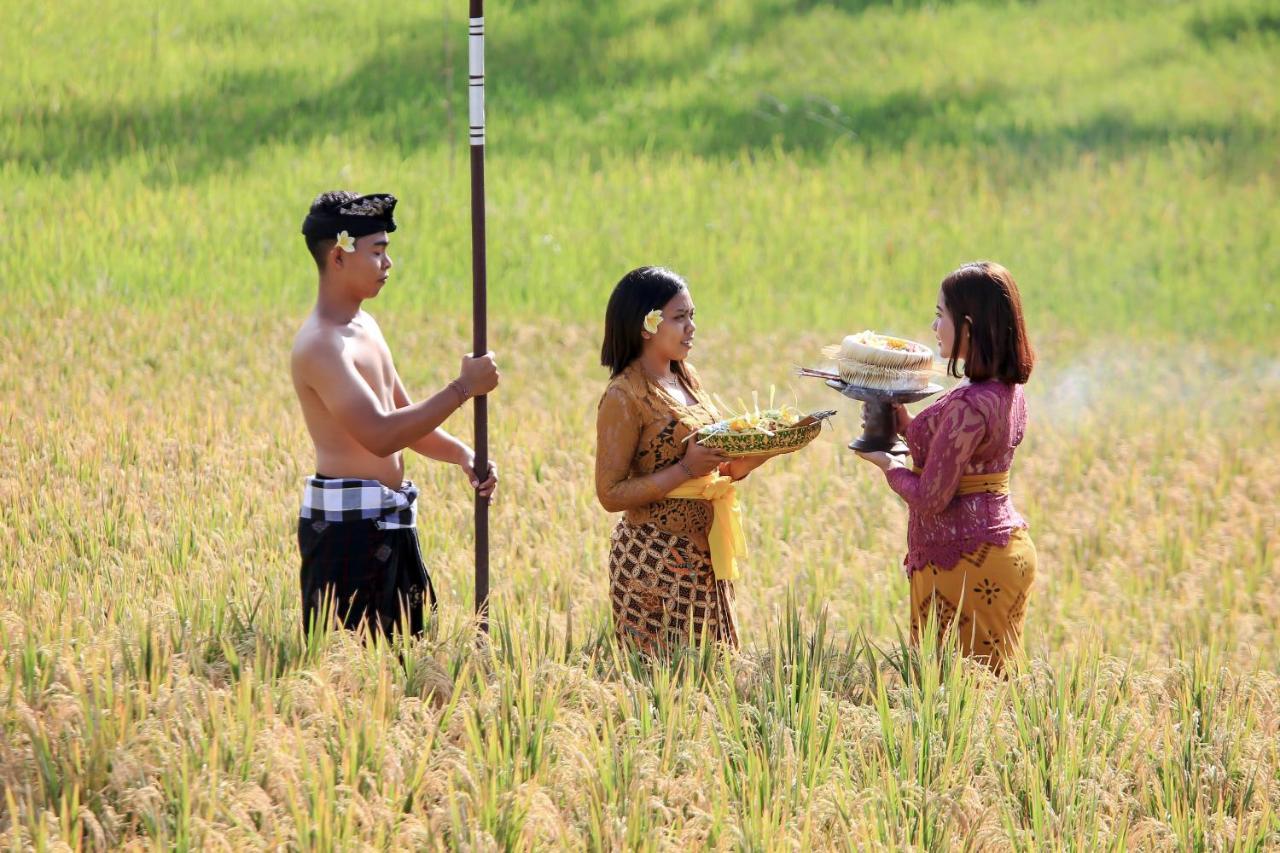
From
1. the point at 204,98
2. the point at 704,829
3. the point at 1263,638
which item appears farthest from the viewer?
the point at 204,98

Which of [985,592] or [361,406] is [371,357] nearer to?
[361,406]

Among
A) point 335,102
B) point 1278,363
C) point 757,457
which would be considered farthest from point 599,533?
point 335,102

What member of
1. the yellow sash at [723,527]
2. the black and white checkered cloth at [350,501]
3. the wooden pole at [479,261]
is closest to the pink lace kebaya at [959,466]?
the yellow sash at [723,527]

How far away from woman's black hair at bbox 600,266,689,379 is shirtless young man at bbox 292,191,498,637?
14.8 inches

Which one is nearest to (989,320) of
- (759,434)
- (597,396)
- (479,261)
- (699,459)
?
(759,434)

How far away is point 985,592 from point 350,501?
1.93 m

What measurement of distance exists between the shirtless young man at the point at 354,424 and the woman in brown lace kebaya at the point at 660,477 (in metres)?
0.40

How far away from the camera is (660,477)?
14.2ft

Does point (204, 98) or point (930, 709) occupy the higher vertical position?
point (204, 98)

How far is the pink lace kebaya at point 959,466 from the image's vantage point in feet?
14.0

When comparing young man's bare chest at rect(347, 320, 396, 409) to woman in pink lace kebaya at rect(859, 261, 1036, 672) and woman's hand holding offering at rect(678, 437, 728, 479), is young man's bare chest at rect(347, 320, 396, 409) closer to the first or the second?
woman's hand holding offering at rect(678, 437, 728, 479)

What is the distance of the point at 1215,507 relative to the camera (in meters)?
7.58

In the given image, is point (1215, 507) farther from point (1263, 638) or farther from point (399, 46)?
point (399, 46)

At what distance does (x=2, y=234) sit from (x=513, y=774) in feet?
30.1
